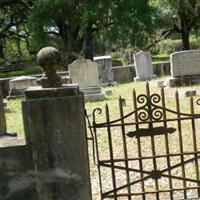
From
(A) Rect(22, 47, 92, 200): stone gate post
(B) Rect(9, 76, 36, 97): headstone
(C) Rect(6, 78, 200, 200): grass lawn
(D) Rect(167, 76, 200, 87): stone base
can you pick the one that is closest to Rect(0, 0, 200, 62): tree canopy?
(B) Rect(9, 76, 36, 97): headstone

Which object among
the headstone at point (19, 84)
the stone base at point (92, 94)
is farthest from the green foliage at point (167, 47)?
the stone base at point (92, 94)

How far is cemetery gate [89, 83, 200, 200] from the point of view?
4734 mm

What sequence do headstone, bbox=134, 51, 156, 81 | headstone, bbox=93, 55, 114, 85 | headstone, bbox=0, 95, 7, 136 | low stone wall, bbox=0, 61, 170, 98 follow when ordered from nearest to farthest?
headstone, bbox=0, 95, 7, 136 < headstone, bbox=93, 55, 114, 85 < headstone, bbox=134, 51, 156, 81 < low stone wall, bbox=0, 61, 170, 98

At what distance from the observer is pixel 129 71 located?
23.4 metres

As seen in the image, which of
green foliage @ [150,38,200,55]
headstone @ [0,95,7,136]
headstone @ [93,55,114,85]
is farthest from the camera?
green foliage @ [150,38,200,55]

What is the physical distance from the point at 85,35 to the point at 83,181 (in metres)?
29.0

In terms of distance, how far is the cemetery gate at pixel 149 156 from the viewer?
186 inches

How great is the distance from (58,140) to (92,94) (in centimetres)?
1204

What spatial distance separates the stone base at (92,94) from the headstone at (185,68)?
9.15 feet

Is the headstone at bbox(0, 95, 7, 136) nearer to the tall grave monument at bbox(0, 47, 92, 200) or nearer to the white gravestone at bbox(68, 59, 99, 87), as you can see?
the tall grave monument at bbox(0, 47, 92, 200)

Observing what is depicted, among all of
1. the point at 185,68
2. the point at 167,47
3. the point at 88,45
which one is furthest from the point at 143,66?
the point at 167,47

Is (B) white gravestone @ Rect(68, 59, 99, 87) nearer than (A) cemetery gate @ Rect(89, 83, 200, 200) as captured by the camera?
No

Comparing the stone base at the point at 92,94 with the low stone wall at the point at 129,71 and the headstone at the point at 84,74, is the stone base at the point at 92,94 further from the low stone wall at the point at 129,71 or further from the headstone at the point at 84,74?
the low stone wall at the point at 129,71

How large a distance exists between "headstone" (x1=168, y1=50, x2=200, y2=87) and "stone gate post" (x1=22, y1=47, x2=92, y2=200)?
1349cm
